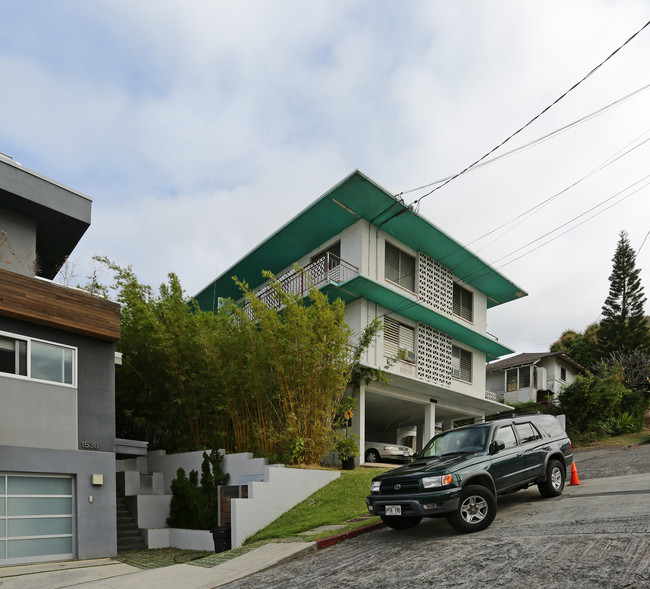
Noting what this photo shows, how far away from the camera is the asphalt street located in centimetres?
657

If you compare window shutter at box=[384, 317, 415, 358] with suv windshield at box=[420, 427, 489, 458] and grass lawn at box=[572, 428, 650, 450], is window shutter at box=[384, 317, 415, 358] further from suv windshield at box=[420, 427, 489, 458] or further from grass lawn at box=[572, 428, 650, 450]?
A: suv windshield at box=[420, 427, 489, 458]

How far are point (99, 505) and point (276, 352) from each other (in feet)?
16.9

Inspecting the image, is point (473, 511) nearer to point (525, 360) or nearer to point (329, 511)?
point (329, 511)

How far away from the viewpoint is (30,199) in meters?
14.4

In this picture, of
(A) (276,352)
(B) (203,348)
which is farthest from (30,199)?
(A) (276,352)

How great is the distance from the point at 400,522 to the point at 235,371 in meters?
6.64

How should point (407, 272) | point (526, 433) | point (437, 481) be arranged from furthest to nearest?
point (407, 272) → point (526, 433) → point (437, 481)

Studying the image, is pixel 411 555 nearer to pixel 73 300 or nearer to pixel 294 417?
pixel 294 417

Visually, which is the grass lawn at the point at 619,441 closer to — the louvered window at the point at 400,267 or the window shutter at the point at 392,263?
the louvered window at the point at 400,267

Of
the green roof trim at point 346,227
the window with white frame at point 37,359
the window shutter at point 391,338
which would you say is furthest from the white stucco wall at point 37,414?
the window shutter at point 391,338

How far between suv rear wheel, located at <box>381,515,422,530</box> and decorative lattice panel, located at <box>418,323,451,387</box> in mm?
12102

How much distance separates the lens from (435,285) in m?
23.3

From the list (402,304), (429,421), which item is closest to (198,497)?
(402,304)

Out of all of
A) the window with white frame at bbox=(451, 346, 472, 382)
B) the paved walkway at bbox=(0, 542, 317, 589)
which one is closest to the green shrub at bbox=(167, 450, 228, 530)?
the paved walkway at bbox=(0, 542, 317, 589)
